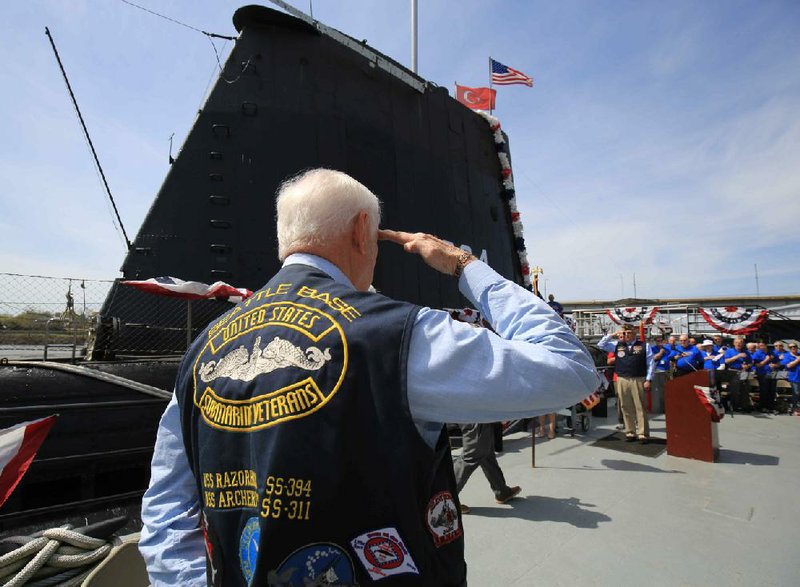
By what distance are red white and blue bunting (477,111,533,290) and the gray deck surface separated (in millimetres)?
4959

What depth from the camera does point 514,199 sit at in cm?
959

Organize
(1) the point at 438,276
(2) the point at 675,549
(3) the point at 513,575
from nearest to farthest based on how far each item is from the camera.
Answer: (3) the point at 513,575 → (2) the point at 675,549 → (1) the point at 438,276

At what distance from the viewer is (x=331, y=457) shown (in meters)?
0.88

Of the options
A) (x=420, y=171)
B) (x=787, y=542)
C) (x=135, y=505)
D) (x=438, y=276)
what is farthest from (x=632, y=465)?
(x=135, y=505)

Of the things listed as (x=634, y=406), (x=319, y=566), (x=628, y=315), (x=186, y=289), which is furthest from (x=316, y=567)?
(x=628, y=315)

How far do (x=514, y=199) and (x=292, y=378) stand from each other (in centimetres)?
927

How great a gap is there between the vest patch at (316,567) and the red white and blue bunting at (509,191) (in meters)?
8.67

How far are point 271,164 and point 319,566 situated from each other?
510 cm


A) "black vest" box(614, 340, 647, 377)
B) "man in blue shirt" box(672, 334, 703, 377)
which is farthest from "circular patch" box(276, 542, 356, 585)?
"man in blue shirt" box(672, 334, 703, 377)

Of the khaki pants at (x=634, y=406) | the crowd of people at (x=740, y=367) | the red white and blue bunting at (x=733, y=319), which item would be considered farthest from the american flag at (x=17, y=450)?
the red white and blue bunting at (x=733, y=319)

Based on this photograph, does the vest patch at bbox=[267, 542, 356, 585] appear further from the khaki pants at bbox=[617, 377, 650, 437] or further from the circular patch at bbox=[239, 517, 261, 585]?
the khaki pants at bbox=[617, 377, 650, 437]

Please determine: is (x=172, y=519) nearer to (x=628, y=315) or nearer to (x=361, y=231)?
(x=361, y=231)

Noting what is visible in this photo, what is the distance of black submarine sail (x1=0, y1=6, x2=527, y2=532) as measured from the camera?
3.45 meters

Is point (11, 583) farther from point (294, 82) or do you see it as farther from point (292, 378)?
point (294, 82)
